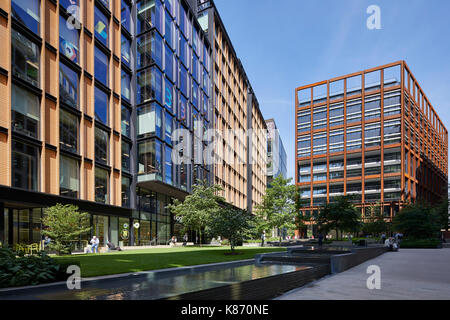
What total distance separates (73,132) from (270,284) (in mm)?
23034

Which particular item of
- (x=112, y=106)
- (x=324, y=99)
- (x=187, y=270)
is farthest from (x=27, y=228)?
(x=324, y=99)

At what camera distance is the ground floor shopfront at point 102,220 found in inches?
869

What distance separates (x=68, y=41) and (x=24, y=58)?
16.1 feet

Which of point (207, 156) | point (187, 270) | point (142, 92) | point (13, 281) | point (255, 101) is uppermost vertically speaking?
point (255, 101)

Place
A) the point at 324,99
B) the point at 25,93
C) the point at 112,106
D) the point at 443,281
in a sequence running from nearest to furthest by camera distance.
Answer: the point at 443,281
the point at 25,93
the point at 112,106
the point at 324,99

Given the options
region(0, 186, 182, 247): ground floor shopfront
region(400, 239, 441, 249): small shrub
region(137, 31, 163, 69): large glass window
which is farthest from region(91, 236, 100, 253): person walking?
region(400, 239, 441, 249): small shrub

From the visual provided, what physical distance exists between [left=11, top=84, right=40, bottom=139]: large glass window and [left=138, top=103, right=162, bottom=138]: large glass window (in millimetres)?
12328

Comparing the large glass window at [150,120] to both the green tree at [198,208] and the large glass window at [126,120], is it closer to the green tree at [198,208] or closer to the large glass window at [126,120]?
the large glass window at [126,120]

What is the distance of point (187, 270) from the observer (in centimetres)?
1238

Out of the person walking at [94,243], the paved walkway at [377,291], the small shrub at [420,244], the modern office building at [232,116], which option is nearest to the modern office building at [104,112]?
the modern office building at [232,116]

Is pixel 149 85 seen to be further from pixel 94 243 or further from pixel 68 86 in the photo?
pixel 94 243

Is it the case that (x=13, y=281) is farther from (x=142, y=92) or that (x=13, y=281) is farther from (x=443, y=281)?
(x=142, y=92)

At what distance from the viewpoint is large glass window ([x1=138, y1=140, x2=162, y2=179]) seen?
111 feet
